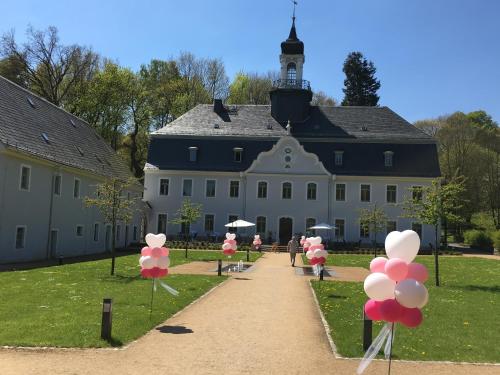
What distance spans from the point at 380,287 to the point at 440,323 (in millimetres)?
6488

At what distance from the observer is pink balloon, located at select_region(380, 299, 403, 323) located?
24.1 ft

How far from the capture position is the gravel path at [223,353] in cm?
850

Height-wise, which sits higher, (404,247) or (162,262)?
(404,247)

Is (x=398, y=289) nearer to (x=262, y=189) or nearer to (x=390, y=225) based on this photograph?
(x=262, y=189)

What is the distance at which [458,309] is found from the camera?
49.7 feet

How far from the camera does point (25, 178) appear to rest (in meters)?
27.4

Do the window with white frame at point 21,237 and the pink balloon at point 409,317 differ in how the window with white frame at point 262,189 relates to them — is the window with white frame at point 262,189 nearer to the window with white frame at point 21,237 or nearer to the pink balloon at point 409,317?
the window with white frame at point 21,237

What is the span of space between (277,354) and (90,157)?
101 ft

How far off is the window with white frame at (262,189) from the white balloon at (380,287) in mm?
41177

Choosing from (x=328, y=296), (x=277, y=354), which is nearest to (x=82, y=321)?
(x=277, y=354)

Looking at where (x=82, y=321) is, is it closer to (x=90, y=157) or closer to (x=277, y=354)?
(x=277, y=354)

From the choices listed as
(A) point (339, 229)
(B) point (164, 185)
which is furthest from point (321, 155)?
(B) point (164, 185)

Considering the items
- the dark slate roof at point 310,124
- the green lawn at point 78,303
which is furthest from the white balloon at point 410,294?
the dark slate roof at point 310,124

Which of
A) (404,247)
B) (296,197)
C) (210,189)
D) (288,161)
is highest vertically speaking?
(288,161)
